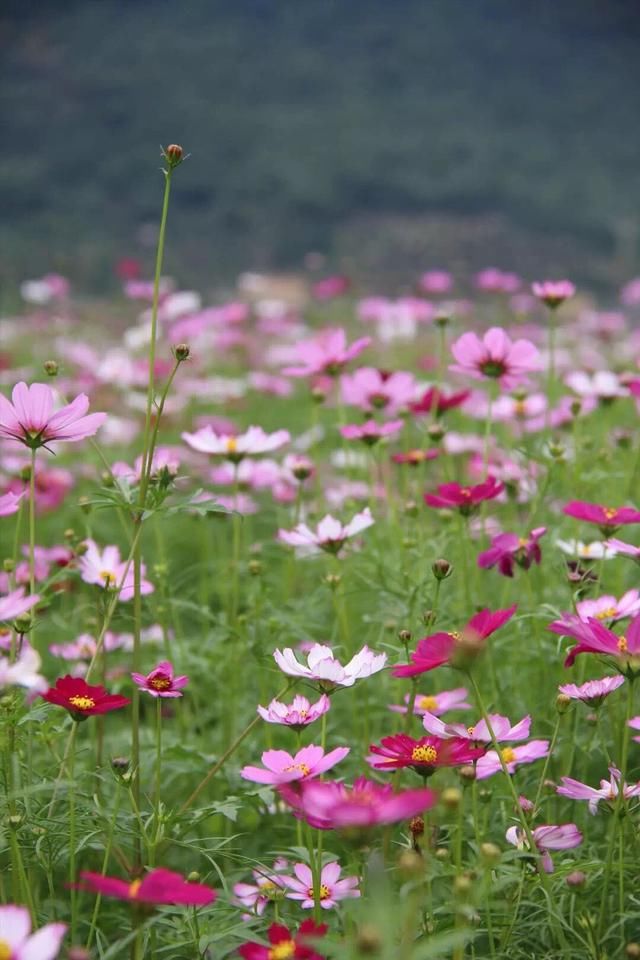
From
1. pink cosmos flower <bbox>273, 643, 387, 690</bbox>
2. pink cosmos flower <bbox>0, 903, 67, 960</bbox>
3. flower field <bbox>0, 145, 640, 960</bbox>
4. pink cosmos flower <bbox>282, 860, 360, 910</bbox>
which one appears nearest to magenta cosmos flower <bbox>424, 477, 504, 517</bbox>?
flower field <bbox>0, 145, 640, 960</bbox>

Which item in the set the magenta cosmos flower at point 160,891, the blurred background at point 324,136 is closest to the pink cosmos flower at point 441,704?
the magenta cosmos flower at point 160,891

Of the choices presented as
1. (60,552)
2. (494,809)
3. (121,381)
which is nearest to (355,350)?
(60,552)

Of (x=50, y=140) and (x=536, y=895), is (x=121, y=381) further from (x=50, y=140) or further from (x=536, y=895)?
(x=50, y=140)

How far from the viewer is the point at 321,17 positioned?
9.97 metres

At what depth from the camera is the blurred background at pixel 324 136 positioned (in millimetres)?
7738

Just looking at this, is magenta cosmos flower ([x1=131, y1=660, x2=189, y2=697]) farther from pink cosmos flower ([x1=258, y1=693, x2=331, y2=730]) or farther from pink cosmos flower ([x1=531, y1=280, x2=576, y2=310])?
pink cosmos flower ([x1=531, y1=280, x2=576, y2=310])

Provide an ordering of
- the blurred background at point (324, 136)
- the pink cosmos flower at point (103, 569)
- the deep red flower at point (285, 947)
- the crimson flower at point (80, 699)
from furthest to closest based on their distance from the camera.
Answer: the blurred background at point (324, 136)
the pink cosmos flower at point (103, 569)
the crimson flower at point (80, 699)
the deep red flower at point (285, 947)

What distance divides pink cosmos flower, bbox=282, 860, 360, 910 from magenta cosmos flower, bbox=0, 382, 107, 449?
14.9 inches

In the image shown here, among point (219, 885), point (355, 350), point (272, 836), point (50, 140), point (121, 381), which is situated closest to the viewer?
point (219, 885)

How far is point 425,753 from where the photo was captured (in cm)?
68

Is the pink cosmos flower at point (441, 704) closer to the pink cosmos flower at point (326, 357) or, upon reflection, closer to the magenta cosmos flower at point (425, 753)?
the magenta cosmos flower at point (425, 753)

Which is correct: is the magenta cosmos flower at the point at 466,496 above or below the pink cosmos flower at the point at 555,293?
below

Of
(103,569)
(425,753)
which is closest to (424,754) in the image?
(425,753)

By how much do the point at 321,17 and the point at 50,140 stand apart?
3.20 meters
